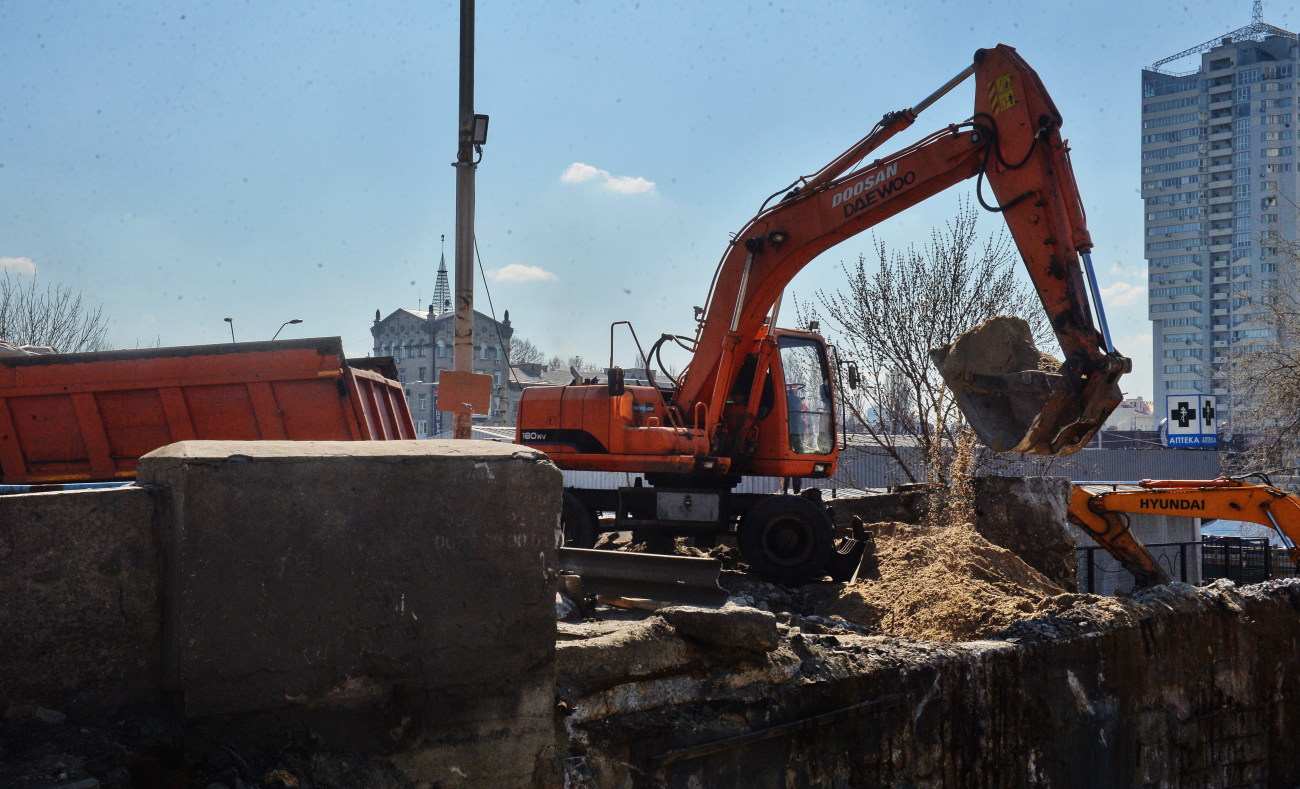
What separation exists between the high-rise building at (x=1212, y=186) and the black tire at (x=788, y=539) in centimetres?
10535

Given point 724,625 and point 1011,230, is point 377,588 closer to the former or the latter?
point 724,625

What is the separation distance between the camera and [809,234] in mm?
10367

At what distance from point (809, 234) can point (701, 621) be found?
721 centimetres

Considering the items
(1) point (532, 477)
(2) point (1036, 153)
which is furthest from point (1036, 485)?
(1) point (532, 477)

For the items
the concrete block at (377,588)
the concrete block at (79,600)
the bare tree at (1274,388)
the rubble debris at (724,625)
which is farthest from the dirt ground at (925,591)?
the bare tree at (1274,388)

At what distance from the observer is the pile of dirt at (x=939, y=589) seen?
22.7ft

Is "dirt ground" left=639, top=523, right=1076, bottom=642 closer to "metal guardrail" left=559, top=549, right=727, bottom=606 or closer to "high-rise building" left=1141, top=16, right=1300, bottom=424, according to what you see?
"metal guardrail" left=559, top=549, right=727, bottom=606

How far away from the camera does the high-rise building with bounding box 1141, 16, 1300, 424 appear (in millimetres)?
105250

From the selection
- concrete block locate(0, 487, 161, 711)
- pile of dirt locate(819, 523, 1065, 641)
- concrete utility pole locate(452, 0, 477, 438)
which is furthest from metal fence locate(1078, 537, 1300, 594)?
concrete block locate(0, 487, 161, 711)

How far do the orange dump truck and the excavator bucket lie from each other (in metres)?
5.37

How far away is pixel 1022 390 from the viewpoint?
8266 millimetres

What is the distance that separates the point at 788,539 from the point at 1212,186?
405 feet

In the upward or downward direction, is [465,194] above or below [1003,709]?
above

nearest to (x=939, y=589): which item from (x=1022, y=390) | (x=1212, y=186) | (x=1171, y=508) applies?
(x=1022, y=390)
